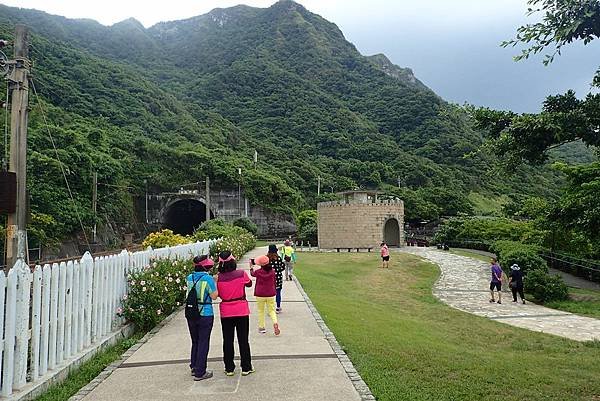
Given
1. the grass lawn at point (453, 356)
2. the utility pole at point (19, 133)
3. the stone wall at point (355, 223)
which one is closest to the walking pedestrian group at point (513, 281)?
the grass lawn at point (453, 356)

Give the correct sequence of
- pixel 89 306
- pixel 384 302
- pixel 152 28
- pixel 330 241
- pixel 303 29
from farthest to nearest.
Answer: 1. pixel 152 28
2. pixel 303 29
3. pixel 330 241
4. pixel 384 302
5. pixel 89 306

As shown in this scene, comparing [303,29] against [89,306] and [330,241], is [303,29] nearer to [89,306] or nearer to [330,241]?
[330,241]

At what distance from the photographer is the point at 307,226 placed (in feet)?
151

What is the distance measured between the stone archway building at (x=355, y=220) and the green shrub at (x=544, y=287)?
19589mm

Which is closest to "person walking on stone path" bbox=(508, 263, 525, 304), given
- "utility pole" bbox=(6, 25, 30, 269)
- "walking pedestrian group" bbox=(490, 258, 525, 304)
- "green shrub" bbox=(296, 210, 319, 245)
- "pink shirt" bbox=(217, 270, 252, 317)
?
"walking pedestrian group" bbox=(490, 258, 525, 304)

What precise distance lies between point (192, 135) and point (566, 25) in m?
66.2

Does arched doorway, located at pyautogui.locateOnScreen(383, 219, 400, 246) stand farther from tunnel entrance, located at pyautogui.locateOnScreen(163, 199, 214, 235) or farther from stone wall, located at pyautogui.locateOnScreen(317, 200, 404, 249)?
tunnel entrance, located at pyautogui.locateOnScreen(163, 199, 214, 235)

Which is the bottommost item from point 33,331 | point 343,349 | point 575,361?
point 575,361

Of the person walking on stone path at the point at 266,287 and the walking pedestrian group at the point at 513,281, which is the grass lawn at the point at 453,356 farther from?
the walking pedestrian group at the point at 513,281

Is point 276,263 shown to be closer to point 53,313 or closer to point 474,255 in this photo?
point 53,313

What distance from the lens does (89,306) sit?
20.8 feet

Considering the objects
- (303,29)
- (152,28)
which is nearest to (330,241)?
(303,29)

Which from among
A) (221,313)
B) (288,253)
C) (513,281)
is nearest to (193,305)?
(221,313)

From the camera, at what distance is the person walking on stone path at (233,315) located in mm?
5352
